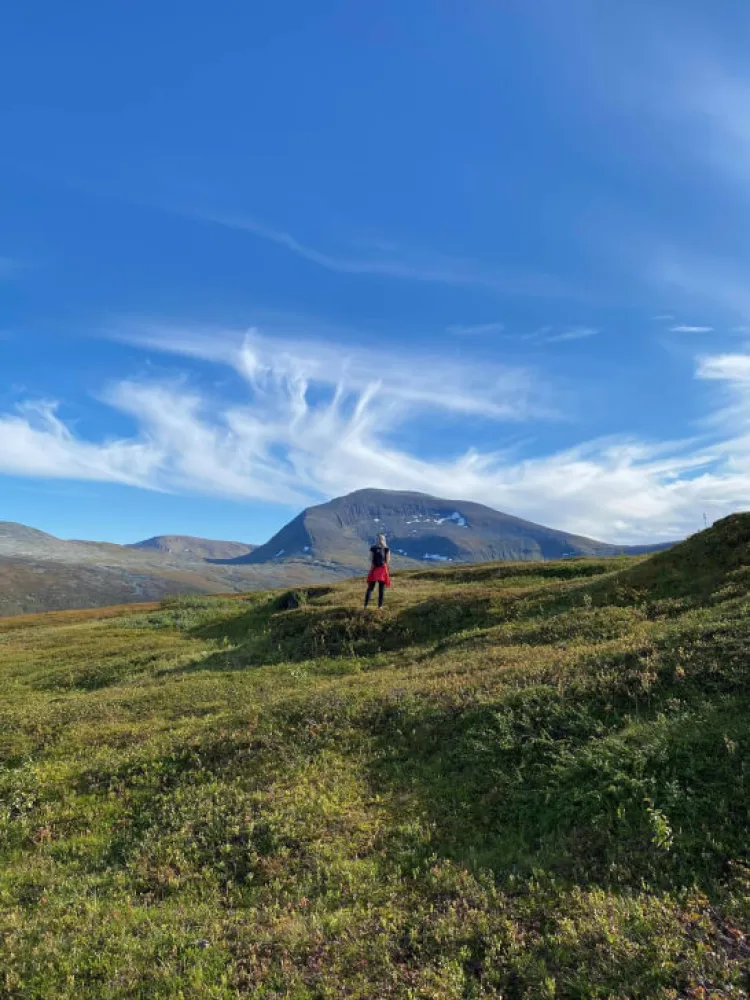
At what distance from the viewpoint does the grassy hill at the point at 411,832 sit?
6.89 metres

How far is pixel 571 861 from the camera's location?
27.6 feet

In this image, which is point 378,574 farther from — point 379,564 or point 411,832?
point 411,832

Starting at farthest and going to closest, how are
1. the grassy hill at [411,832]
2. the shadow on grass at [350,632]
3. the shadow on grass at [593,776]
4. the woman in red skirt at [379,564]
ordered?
the woman in red skirt at [379,564] < the shadow on grass at [350,632] < the shadow on grass at [593,776] < the grassy hill at [411,832]

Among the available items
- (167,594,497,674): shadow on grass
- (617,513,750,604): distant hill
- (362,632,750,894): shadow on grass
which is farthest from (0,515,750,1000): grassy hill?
(167,594,497,674): shadow on grass

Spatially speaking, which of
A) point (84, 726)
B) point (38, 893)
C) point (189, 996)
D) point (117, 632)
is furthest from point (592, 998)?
point (117, 632)

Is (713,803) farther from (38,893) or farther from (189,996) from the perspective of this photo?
(38,893)

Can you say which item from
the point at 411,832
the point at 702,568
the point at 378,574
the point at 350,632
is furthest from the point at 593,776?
the point at 378,574

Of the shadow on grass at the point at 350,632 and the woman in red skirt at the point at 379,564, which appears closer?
the shadow on grass at the point at 350,632

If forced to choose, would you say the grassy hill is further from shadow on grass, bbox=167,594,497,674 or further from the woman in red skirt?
the woman in red skirt

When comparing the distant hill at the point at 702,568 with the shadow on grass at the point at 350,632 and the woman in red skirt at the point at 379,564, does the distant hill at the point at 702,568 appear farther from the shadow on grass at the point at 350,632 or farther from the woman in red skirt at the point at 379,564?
the woman in red skirt at the point at 379,564

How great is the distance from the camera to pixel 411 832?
9.97 meters

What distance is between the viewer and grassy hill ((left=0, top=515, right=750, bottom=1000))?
22.6 ft

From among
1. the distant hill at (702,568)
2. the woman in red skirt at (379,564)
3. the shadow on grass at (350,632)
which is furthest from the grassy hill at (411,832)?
the woman in red skirt at (379,564)

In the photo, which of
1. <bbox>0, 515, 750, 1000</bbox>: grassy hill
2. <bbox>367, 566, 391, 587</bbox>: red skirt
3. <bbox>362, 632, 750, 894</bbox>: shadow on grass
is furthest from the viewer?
<bbox>367, 566, 391, 587</bbox>: red skirt
